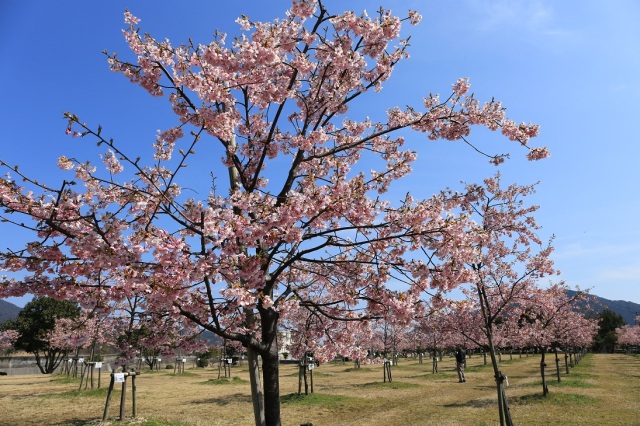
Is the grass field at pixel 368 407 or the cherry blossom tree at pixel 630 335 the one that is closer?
the grass field at pixel 368 407

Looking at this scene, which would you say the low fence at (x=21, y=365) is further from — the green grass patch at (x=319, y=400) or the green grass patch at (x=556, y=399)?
the green grass patch at (x=556, y=399)

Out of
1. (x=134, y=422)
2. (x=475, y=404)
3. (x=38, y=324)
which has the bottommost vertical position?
(x=475, y=404)

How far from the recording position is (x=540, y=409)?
51.6 ft

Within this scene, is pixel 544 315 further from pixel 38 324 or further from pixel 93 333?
pixel 38 324

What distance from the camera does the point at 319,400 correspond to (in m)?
20.0

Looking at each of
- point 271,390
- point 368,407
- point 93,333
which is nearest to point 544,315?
point 368,407

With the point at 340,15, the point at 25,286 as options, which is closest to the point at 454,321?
the point at 340,15

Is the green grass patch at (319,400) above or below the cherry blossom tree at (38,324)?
below

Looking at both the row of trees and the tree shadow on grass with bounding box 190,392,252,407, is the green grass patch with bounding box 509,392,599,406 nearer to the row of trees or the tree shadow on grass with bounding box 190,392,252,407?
the tree shadow on grass with bounding box 190,392,252,407

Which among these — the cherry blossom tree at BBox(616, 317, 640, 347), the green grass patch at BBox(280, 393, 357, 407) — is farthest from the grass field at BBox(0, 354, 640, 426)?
the cherry blossom tree at BBox(616, 317, 640, 347)

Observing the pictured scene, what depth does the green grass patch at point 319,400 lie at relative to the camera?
760 inches

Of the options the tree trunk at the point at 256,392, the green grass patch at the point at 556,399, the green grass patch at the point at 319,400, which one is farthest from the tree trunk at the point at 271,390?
the green grass patch at the point at 556,399

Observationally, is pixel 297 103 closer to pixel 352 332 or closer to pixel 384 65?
pixel 384 65

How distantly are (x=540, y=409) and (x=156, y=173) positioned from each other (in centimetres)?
1663
